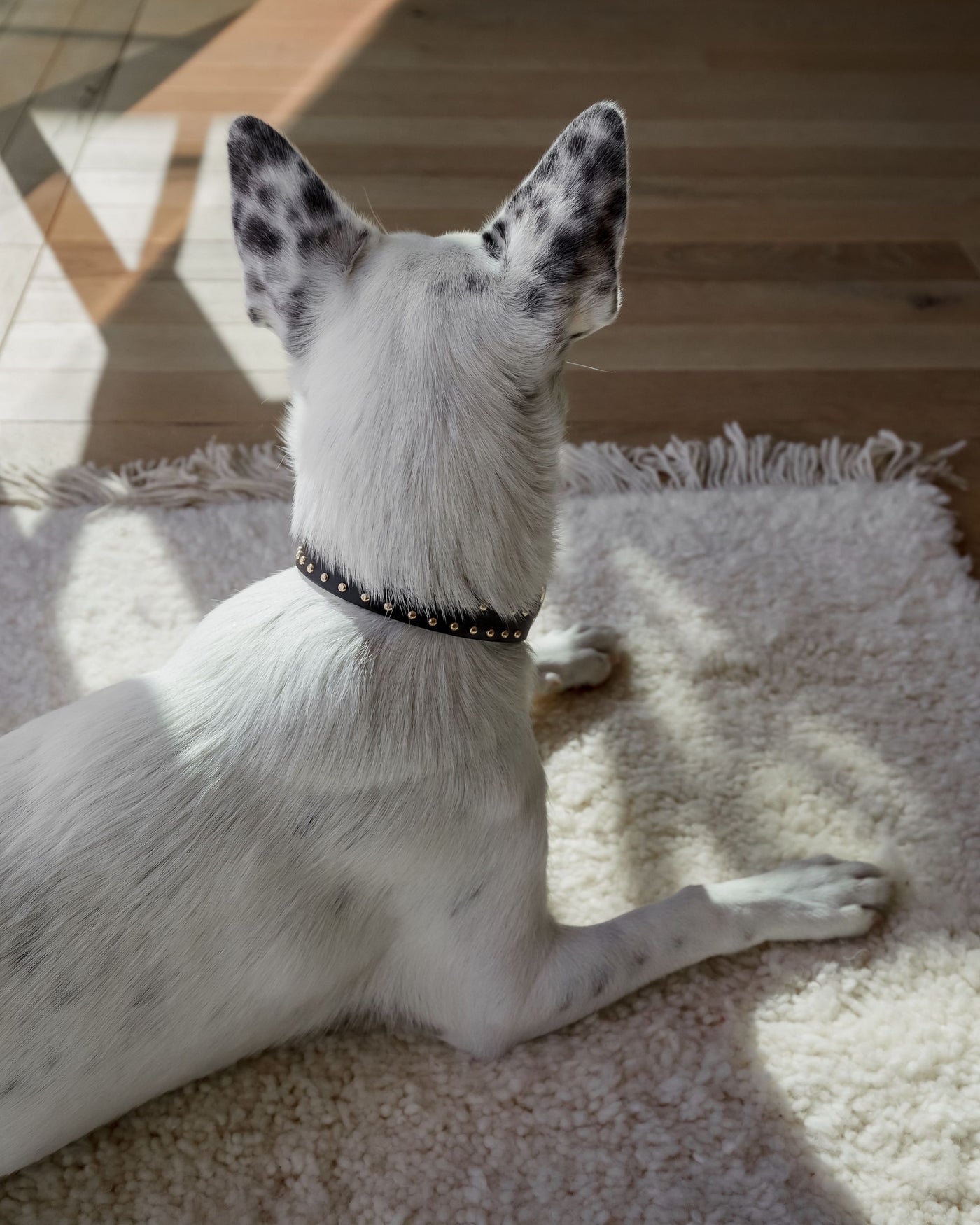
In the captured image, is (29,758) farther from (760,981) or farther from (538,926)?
(760,981)

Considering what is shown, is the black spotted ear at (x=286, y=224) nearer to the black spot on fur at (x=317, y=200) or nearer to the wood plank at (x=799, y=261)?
the black spot on fur at (x=317, y=200)

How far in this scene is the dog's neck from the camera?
3.68 feet

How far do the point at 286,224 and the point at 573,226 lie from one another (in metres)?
0.33

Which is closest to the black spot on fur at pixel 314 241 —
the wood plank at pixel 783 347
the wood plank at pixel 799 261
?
the wood plank at pixel 783 347

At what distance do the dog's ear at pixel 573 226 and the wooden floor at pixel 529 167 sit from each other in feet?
4.11

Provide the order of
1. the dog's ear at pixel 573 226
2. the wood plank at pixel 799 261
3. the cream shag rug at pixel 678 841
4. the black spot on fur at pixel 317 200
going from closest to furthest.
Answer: the dog's ear at pixel 573 226 < the black spot on fur at pixel 317 200 < the cream shag rug at pixel 678 841 < the wood plank at pixel 799 261

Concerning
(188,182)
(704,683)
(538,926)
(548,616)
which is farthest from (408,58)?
(538,926)

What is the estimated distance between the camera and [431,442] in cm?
112

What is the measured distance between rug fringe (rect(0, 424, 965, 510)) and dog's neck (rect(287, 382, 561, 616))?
3.38 feet

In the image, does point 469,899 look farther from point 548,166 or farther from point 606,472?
point 606,472

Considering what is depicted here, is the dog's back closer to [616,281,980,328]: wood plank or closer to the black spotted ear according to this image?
the black spotted ear

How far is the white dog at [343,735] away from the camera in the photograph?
112cm

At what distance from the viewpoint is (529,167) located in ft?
10.1

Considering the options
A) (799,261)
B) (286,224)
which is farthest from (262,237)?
(799,261)
